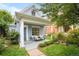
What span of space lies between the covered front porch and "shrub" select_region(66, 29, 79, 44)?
376mm

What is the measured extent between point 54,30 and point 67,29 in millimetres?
194

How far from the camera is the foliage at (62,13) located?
10.0ft

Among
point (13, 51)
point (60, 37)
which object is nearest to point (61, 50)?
point (60, 37)

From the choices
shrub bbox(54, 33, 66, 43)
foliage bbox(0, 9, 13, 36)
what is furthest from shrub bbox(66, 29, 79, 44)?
foliage bbox(0, 9, 13, 36)

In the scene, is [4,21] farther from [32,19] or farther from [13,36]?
[32,19]

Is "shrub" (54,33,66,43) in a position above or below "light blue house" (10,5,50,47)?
below

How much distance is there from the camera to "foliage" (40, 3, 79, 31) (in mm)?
3055

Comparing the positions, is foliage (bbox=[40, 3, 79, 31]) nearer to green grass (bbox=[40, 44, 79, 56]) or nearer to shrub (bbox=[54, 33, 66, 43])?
shrub (bbox=[54, 33, 66, 43])

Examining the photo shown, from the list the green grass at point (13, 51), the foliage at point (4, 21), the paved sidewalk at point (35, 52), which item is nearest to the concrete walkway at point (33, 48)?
the paved sidewalk at point (35, 52)

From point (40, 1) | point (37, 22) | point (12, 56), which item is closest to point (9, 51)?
point (12, 56)

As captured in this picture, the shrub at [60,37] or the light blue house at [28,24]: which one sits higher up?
the light blue house at [28,24]

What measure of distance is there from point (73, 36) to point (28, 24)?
69 cm

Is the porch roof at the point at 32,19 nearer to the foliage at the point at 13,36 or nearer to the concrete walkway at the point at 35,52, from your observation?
the foliage at the point at 13,36

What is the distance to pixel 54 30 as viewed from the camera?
3.09 metres
